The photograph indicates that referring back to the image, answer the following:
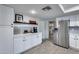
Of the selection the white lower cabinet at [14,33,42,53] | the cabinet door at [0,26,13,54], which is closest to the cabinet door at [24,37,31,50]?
the white lower cabinet at [14,33,42,53]

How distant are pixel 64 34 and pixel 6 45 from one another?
3459 millimetres

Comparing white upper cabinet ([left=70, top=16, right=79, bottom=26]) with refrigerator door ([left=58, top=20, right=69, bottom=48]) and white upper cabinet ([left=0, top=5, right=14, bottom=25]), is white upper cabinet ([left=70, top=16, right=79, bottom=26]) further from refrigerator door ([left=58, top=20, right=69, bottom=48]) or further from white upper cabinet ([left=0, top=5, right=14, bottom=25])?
white upper cabinet ([left=0, top=5, right=14, bottom=25])

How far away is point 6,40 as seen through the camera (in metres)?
2.93

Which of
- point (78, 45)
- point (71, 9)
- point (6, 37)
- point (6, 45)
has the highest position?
point (71, 9)

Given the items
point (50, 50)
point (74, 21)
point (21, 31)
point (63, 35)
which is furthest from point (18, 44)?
point (74, 21)

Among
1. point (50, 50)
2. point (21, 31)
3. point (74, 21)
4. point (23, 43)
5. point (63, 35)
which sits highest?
point (74, 21)

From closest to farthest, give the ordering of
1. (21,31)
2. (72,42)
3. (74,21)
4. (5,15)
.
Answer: (5,15) → (21,31) → (72,42) → (74,21)

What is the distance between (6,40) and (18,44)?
2.54ft

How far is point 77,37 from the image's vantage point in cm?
A: 461

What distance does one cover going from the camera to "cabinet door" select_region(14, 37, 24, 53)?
343 cm

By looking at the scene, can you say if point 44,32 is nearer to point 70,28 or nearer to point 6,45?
point 70,28

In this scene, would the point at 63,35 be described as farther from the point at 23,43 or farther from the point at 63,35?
the point at 23,43

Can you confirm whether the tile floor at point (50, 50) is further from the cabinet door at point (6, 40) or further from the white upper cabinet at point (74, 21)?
the white upper cabinet at point (74, 21)
